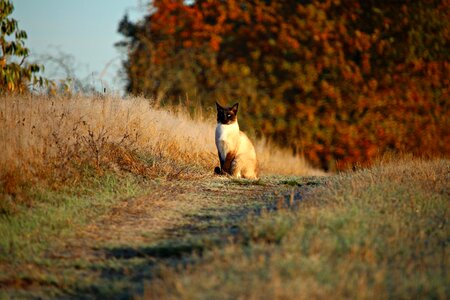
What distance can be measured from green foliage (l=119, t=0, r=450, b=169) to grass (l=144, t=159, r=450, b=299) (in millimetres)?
9989

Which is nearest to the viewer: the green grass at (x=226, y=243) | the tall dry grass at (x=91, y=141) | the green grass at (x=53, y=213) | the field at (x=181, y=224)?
the green grass at (x=226, y=243)

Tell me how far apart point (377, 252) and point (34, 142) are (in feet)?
15.3

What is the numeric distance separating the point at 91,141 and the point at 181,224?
9.54 ft

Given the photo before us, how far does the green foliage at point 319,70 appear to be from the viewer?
16.1m

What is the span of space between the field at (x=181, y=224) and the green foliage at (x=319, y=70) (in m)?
7.03

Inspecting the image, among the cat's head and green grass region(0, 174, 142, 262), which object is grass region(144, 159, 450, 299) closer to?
green grass region(0, 174, 142, 262)

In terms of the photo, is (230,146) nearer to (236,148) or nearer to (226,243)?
(236,148)

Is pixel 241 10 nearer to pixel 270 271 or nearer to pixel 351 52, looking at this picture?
pixel 351 52

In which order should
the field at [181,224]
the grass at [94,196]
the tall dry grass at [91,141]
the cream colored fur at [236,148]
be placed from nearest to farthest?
the field at [181,224] → the grass at [94,196] → the tall dry grass at [91,141] → the cream colored fur at [236,148]

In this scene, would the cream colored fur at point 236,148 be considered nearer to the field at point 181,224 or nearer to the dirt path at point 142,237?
the field at point 181,224

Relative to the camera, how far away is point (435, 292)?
153 inches

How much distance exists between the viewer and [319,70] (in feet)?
54.2

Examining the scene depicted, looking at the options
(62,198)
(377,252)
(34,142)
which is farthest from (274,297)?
(34,142)

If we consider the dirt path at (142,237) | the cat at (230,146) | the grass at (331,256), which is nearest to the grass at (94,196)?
the dirt path at (142,237)
